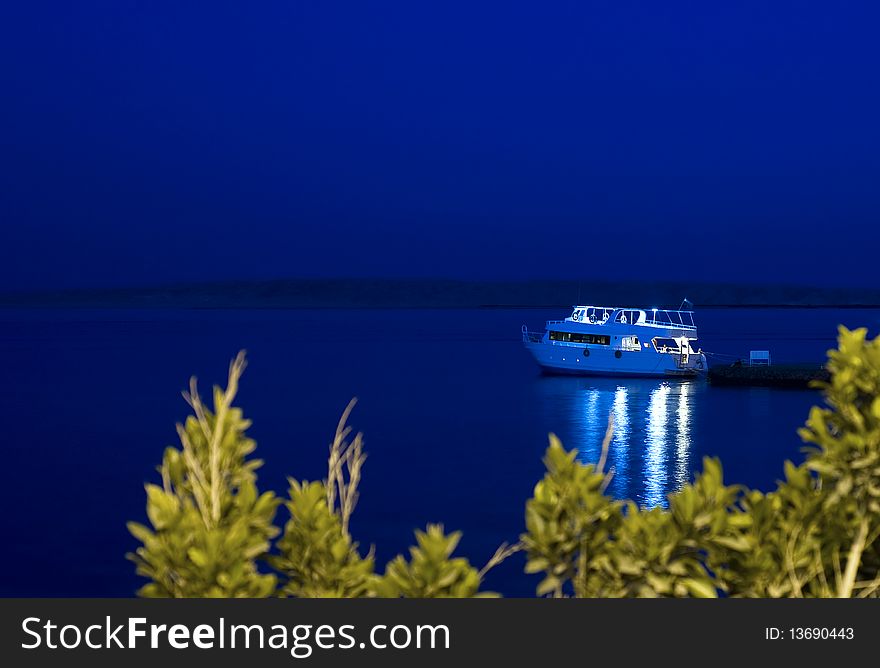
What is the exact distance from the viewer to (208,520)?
395 inches

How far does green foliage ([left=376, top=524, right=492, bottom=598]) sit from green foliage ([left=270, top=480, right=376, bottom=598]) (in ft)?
2.64

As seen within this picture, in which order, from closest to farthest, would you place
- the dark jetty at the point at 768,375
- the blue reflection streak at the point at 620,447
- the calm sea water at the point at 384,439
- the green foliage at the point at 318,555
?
the green foliage at the point at 318,555
the calm sea water at the point at 384,439
the blue reflection streak at the point at 620,447
the dark jetty at the point at 768,375

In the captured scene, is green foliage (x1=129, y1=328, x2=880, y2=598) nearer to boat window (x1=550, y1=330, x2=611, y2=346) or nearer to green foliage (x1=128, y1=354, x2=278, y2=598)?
green foliage (x1=128, y1=354, x2=278, y2=598)

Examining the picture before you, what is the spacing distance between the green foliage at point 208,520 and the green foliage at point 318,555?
0.31 m

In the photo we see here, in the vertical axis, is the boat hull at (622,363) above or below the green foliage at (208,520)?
above

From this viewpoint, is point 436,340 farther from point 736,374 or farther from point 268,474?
point 268,474

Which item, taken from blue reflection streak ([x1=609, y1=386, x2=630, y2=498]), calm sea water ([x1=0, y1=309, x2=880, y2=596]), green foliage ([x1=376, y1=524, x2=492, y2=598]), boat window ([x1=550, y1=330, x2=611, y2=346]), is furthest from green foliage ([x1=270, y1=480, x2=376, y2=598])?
boat window ([x1=550, y1=330, x2=611, y2=346])

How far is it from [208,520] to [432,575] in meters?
2.47

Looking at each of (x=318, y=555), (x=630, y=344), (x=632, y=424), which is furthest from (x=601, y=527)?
(x=630, y=344)

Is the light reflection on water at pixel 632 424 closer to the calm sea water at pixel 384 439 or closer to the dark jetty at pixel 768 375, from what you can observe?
the calm sea water at pixel 384 439

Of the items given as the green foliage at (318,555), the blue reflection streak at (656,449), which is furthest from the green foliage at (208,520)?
the blue reflection streak at (656,449)

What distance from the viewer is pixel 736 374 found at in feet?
302

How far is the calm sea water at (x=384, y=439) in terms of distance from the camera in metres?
38.6
